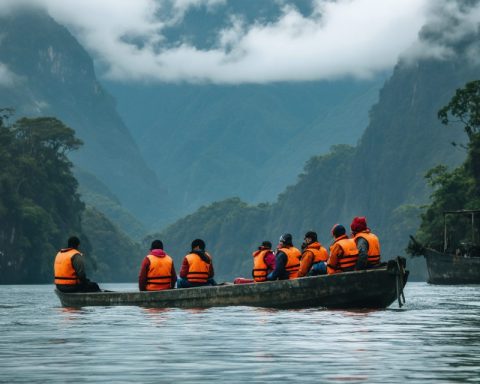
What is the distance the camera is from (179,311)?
3130cm

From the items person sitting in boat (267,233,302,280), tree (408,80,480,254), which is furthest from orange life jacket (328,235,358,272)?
tree (408,80,480,254)

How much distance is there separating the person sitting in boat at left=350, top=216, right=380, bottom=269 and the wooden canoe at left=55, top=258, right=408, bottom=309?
52 cm

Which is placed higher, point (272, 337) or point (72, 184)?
point (72, 184)

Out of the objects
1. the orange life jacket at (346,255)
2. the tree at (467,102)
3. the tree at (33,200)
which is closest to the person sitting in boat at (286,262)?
the orange life jacket at (346,255)

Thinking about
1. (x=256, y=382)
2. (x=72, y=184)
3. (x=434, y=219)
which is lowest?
(x=256, y=382)

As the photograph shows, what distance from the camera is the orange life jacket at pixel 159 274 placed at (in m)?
33.8

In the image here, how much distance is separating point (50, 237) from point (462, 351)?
137 m

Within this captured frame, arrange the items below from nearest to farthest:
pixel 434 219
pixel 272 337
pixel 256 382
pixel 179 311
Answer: pixel 256 382
pixel 272 337
pixel 179 311
pixel 434 219

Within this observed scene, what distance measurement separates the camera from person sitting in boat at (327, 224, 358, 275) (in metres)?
31.4

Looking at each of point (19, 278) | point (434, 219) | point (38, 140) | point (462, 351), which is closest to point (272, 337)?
point (462, 351)

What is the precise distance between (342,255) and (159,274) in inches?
212

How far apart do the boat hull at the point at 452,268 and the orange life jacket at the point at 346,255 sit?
56.0 m

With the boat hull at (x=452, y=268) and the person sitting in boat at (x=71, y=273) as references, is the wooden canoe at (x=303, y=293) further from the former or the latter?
the boat hull at (x=452, y=268)

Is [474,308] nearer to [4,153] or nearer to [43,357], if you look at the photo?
[43,357]
